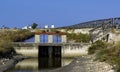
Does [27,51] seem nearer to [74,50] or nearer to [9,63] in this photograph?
[74,50]

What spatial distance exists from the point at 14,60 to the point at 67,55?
13964mm

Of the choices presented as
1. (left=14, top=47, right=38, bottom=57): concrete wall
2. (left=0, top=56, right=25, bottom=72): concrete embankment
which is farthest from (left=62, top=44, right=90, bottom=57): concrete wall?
(left=0, top=56, right=25, bottom=72): concrete embankment

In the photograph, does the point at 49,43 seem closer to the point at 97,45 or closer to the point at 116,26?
the point at 97,45

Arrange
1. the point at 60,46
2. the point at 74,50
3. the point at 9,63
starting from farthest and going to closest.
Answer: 1. the point at 60,46
2. the point at 74,50
3. the point at 9,63

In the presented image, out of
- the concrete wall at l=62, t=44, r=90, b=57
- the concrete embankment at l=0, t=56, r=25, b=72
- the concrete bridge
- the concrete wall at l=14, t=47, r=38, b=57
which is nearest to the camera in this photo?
the concrete embankment at l=0, t=56, r=25, b=72

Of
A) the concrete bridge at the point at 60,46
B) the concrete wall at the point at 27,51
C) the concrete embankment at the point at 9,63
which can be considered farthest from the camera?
the concrete bridge at the point at 60,46

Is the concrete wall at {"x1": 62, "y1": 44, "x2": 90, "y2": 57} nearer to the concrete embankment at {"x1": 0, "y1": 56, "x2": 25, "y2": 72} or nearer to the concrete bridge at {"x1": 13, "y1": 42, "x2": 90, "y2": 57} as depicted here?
the concrete bridge at {"x1": 13, "y1": 42, "x2": 90, "y2": 57}

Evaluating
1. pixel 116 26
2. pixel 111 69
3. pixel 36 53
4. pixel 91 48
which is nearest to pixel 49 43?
pixel 36 53

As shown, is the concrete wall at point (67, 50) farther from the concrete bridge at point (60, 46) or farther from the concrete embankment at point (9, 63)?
the concrete embankment at point (9, 63)

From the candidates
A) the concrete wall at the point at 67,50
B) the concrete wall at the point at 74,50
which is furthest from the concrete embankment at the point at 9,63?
the concrete wall at the point at 74,50

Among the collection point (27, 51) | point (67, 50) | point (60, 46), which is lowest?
point (27, 51)

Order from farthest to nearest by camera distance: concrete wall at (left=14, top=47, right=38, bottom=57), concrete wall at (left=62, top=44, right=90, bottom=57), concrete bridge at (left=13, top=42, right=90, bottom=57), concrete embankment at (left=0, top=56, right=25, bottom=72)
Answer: concrete wall at (left=62, top=44, right=90, bottom=57) < concrete bridge at (left=13, top=42, right=90, bottom=57) < concrete wall at (left=14, top=47, right=38, bottom=57) < concrete embankment at (left=0, top=56, right=25, bottom=72)

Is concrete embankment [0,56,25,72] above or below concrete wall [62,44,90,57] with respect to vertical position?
below

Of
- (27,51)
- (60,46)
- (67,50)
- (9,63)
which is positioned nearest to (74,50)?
(67,50)
